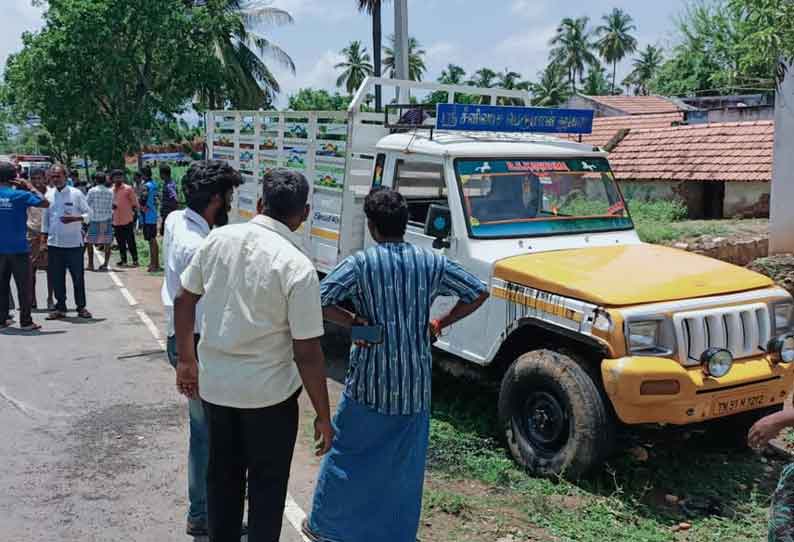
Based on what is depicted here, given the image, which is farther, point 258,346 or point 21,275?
point 21,275

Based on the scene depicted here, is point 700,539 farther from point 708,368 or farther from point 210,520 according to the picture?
point 210,520

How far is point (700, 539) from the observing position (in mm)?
4090

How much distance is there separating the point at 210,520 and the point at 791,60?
7.13 m

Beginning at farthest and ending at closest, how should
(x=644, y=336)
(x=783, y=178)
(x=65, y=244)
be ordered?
(x=783, y=178)
(x=65, y=244)
(x=644, y=336)

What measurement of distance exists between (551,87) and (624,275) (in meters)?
60.5

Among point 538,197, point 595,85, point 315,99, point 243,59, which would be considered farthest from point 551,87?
point 538,197

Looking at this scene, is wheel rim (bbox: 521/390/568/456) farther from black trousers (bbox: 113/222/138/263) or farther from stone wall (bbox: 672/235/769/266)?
black trousers (bbox: 113/222/138/263)

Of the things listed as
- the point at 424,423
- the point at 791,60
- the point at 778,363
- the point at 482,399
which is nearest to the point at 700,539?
the point at 778,363

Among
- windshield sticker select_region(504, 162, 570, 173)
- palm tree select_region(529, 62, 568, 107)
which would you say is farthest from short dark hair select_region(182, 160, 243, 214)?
palm tree select_region(529, 62, 568, 107)

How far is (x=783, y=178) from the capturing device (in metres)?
10.1

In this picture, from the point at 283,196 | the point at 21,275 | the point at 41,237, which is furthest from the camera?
the point at 41,237

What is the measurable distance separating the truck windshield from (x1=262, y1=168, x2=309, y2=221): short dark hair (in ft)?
7.80

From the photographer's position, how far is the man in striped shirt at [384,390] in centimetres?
335

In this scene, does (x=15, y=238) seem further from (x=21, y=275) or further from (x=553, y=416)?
(x=553, y=416)
